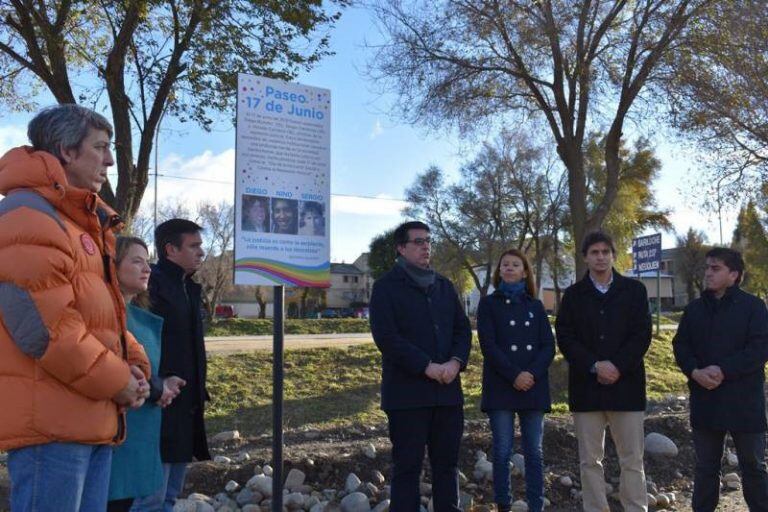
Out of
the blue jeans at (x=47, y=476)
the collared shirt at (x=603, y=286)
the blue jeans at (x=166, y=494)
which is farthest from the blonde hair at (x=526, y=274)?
the blue jeans at (x=47, y=476)

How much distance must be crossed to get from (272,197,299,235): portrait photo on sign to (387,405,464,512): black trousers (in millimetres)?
1473

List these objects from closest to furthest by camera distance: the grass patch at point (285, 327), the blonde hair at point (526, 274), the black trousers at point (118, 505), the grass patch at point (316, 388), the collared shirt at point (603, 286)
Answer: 1. the black trousers at point (118, 505)
2. the collared shirt at point (603, 286)
3. the blonde hair at point (526, 274)
4. the grass patch at point (316, 388)
5. the grass patch at point (285, 327)

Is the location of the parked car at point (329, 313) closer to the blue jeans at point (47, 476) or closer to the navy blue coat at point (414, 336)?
the navy blue coat at point (414, 336)

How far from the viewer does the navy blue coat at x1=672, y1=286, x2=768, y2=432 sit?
5035 mm

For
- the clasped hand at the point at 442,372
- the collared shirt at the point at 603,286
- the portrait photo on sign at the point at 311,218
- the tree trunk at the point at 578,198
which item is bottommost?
the clasped hand at the point at 442,372

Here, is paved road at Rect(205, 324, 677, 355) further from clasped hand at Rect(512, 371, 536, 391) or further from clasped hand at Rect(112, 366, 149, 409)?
clasped hand at Rect(112, 366, 149, 409)

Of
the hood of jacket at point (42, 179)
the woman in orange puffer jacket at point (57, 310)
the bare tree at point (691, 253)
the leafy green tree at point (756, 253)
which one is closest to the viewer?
the woman in orange puffer jacket at point (57, 310)

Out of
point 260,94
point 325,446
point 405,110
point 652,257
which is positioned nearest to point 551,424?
point 325,446

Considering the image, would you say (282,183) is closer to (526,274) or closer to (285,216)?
(285,216)

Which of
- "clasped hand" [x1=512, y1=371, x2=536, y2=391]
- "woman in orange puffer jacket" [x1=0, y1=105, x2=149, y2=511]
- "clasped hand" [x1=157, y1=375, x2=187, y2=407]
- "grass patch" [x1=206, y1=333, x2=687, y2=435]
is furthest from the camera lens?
"grass patch" [x1=206, y1=333, x2=687, y2=435]

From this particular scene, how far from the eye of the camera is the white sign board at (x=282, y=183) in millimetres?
4934

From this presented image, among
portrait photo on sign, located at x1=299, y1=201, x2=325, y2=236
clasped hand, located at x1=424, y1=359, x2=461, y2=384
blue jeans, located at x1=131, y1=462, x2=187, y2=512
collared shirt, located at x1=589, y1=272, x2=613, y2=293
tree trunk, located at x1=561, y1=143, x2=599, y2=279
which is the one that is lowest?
blue jeans, located at x1=131, y1=462, x2=187, y2=512

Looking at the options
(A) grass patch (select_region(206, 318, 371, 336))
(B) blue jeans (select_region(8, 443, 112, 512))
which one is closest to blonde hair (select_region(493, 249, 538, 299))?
(B) blue jeans (select_region(8, 443, 112, 512))

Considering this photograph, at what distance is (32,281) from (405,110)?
37.0 ft
